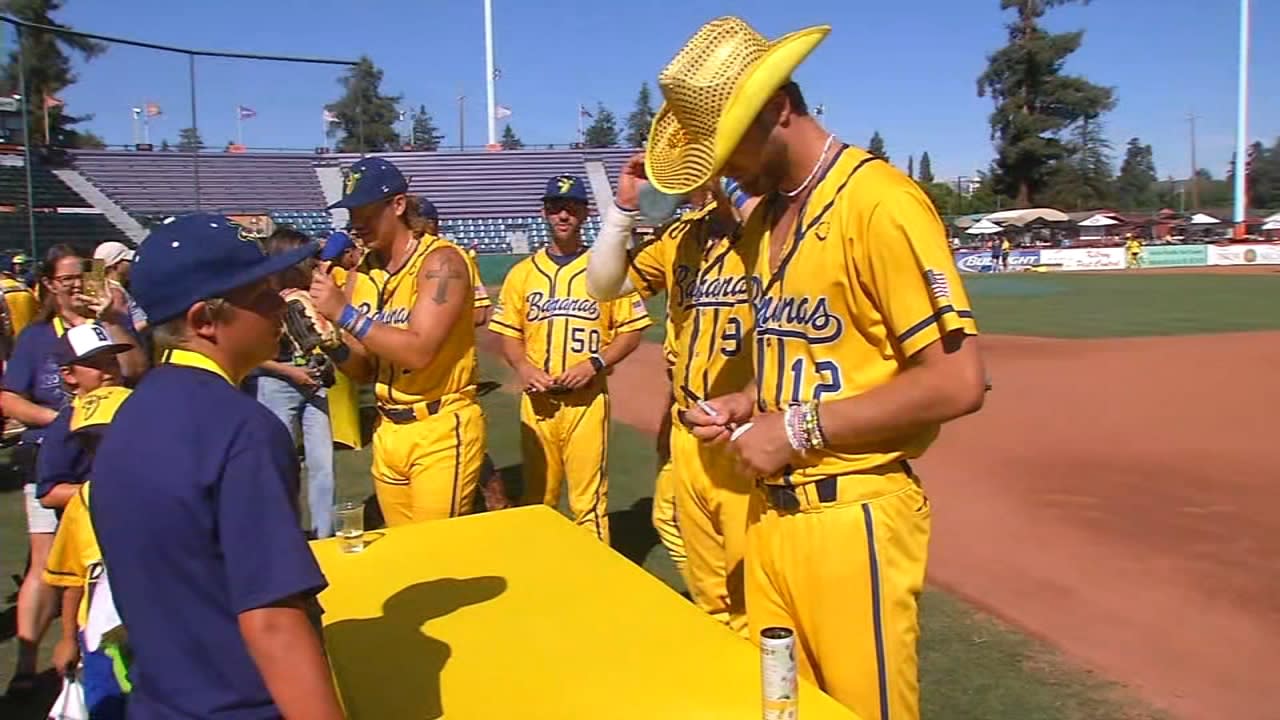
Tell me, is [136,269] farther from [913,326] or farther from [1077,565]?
[1077,565]

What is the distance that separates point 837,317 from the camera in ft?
7.25

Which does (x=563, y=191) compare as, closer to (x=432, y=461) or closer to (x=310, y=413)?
(x=432, y=461)

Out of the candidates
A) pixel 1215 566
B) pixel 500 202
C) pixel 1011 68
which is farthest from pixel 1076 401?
pixel 1011 68

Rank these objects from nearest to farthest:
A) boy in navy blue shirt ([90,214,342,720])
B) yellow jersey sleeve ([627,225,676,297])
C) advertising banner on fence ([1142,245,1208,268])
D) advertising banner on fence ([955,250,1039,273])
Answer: boy in navy blue shirt ([90,214,342,720]) → yellow jersey sleeve ([627,225,676,297]) → advertising banner on fence ([1142,245,1208,268]) → advertising banner on fence ([955,250,1039,273])

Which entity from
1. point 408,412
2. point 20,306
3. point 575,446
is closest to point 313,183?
point 20,306

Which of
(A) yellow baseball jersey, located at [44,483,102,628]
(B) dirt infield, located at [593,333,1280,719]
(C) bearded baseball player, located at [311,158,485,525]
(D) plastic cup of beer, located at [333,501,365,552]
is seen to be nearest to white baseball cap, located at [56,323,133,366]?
(A) yellow baseball jersey, located at [44,483,102,628]

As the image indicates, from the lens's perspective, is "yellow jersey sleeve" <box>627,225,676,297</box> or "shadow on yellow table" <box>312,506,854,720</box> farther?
"yellow jersey sleeve" <box>627,225,676,297</box>

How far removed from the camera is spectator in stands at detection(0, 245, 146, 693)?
478 cm

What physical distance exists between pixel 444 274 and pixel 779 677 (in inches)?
102

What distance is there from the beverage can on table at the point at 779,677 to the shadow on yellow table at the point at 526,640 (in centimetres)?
9

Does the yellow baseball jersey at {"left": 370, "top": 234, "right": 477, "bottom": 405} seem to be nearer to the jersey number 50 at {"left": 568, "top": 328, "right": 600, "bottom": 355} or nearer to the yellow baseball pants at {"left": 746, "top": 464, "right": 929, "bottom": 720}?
the jersey number 50 at {"left": 568, "top": 328, "right": 600, "bottom": 355}

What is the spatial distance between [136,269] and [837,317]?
1.41m

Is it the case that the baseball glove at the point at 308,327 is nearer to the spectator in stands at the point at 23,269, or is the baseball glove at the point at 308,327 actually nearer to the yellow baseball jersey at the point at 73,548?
the yellow baseball jersey at the point at 73,548

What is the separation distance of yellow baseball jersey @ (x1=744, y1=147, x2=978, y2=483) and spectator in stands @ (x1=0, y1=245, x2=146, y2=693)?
3.88 metres
